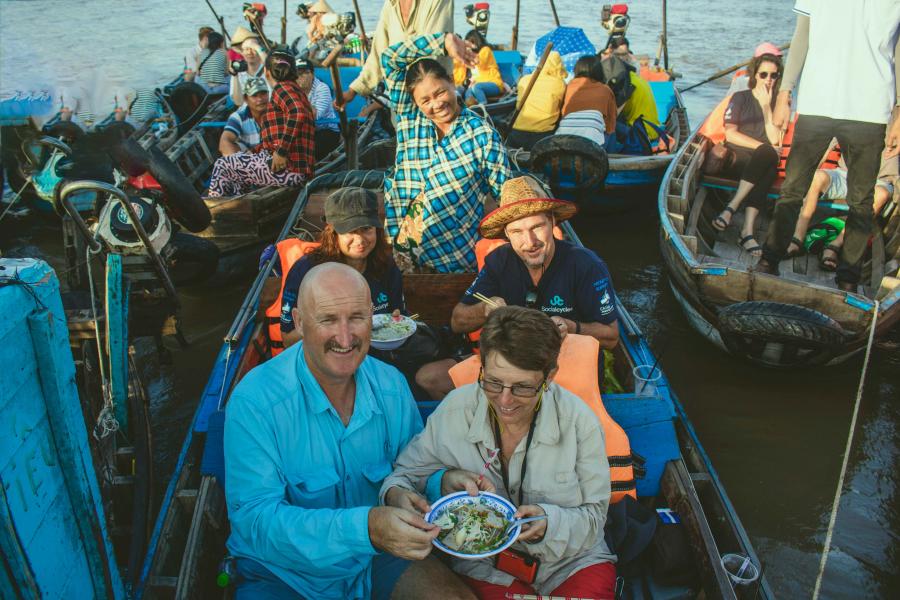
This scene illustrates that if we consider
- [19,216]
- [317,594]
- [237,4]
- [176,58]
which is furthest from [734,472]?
[237,4]

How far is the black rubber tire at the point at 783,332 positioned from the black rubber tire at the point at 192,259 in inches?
181

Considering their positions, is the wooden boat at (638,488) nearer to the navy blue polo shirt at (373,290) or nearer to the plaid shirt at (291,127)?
the navy blue polo shirt at (373,290)

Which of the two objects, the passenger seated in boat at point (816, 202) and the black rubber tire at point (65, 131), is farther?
the black rubber tire at point (65, 131)

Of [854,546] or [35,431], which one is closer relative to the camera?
[35,431]

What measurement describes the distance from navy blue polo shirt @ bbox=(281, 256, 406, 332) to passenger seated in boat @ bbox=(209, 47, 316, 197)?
3.54 meters

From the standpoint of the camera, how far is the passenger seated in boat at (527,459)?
224 cm

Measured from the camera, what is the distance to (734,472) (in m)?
4.56

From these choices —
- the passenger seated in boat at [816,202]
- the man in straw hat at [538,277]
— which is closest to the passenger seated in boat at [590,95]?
the passenger seated in boat at [816,202]

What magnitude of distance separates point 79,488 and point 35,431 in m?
0.26

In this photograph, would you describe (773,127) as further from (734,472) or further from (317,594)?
(317,594)

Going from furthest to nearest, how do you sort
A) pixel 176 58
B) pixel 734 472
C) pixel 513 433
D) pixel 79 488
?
1. pixel 176 58
2. pixel 734 472
3. pixel 513 433
4. pixel 79 488

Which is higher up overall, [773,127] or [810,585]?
[773,127]

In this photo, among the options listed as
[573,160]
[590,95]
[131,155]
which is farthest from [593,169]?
[131,155]

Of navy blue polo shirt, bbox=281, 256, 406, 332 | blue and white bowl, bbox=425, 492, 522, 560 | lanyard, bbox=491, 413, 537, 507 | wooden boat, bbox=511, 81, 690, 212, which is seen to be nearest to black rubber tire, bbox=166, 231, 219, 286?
navy blue polo shirt, bbox=281, 256, 406, 332
